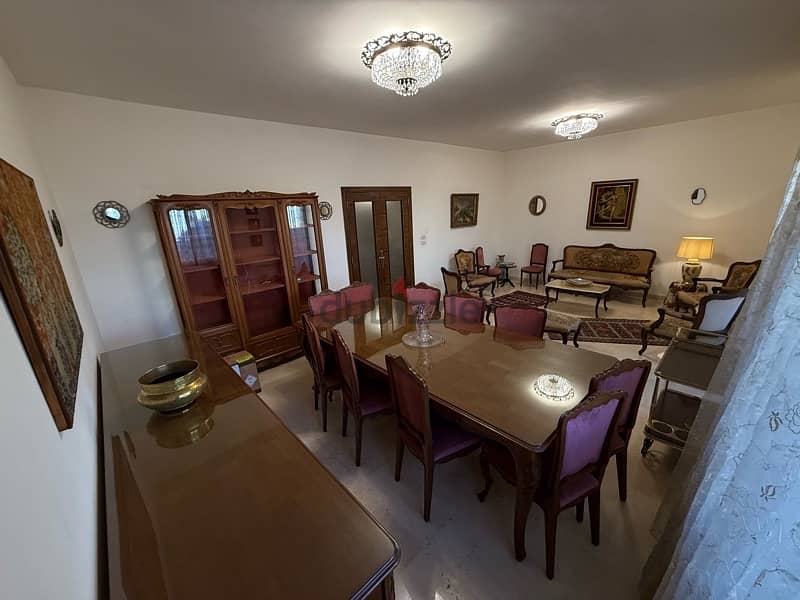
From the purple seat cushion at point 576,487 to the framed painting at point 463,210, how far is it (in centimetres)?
504

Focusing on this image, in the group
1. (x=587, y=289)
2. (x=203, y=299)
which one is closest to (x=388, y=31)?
(x=203, y=299)

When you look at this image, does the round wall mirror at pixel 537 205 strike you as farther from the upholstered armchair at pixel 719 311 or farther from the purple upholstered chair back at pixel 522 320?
the purple upholstered chair back at pixel 522 320

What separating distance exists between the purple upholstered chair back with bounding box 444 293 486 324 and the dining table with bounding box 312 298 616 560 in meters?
0.09

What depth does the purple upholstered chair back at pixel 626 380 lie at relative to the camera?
4.56 ft

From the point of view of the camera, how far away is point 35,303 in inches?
35.3

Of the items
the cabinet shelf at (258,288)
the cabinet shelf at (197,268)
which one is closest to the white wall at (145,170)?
the cabinet shelf at (197,268)

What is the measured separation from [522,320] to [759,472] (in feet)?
5.48

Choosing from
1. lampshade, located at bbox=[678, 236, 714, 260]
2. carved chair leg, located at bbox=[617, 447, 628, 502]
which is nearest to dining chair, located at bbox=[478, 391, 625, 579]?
carved chair leg, located at bbox=[617, 447, 628, 502]

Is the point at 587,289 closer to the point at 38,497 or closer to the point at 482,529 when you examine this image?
the point at 482,529

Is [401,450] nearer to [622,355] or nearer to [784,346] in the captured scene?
[784,346]

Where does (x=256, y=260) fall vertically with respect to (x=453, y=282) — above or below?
above

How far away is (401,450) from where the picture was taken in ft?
6.37

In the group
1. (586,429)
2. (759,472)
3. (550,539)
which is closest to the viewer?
(759,472)

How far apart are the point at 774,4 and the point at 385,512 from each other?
3.61 meters
